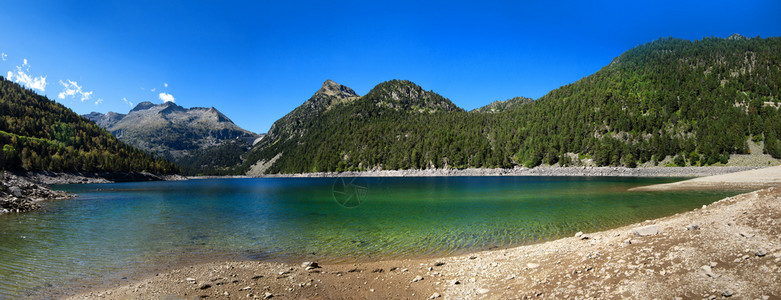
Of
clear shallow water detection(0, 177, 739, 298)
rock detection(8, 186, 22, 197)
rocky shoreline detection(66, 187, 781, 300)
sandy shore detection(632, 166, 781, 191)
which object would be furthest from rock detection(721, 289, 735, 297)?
rock detection(8, 186, 22, 197)

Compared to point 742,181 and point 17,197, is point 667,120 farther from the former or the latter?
point 17,197

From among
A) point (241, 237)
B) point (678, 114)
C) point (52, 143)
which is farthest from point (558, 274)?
point (52, 143)

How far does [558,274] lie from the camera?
31.7ft

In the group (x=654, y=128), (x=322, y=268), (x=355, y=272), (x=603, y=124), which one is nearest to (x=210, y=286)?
(x=322, y=268)

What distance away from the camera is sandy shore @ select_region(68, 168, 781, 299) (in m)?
7.78

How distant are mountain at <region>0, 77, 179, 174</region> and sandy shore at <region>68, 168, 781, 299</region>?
6110 inches

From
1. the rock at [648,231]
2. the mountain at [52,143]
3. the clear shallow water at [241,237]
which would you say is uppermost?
the mountain at [52,143]

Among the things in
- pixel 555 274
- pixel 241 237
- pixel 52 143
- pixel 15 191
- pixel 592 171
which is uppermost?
pixel 52 143

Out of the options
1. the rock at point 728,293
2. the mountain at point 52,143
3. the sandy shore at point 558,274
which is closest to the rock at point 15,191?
the sandy shore at point 558,274

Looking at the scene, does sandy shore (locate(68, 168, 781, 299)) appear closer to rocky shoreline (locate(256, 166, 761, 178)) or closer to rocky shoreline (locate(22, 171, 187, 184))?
rocky shoreline (locate(256, 166, 761, 178))

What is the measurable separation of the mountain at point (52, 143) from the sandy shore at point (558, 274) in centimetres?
15519

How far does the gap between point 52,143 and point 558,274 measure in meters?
214

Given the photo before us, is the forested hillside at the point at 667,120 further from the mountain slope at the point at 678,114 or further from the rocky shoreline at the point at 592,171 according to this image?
→ the rocky shoreline at the point at 592,171

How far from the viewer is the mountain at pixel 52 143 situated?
401ft
